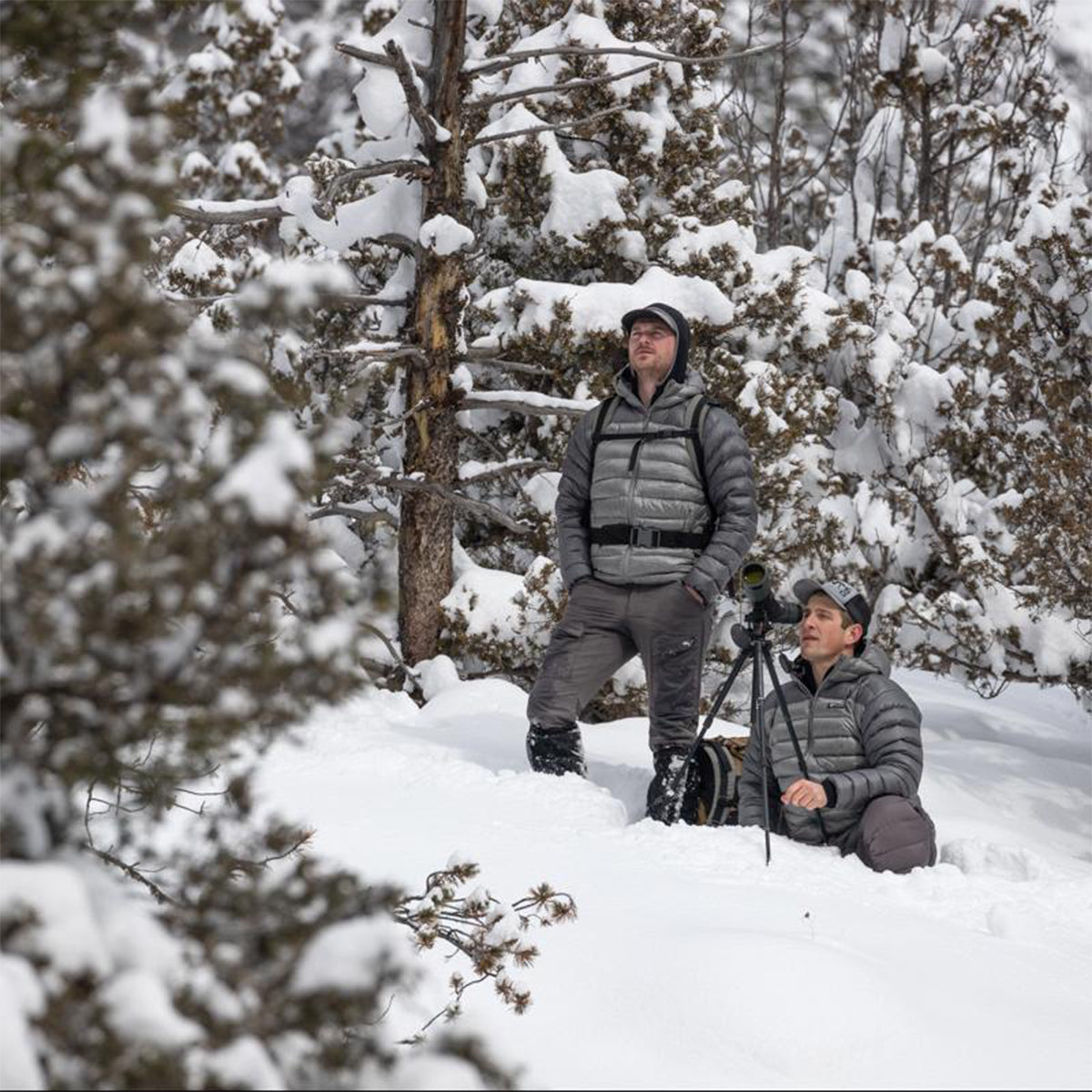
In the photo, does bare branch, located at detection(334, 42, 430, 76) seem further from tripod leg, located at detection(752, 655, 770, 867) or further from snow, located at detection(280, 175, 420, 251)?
tripod leg, located at detection(752, 655, 770, 867)

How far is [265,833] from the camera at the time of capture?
2.12 meters

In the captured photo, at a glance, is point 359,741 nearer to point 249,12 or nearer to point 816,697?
point 816,697

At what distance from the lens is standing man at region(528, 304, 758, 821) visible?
5.65 m

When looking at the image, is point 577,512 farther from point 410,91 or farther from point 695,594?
point 410,91

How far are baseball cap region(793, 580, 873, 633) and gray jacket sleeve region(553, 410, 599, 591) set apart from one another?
3.04 feet

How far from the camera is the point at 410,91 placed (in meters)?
7.52

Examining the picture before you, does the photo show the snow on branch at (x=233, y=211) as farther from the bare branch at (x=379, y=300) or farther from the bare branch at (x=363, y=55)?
the bare branch at (x=363, y=55)

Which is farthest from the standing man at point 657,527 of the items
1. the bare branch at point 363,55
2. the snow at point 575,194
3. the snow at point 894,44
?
the snow at point 894,44

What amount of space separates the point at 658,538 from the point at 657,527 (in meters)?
0.05

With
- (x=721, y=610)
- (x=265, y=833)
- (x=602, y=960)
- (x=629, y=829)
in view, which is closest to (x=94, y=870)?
(x=265, y=833)

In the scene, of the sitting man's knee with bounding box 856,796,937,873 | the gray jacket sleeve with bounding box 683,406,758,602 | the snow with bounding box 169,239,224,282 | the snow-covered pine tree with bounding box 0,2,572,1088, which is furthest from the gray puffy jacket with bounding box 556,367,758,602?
the snow with bounding box 169,239,224,282

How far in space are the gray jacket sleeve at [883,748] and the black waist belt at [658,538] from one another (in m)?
0.89

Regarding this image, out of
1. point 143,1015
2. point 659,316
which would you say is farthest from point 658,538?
point 143,1015

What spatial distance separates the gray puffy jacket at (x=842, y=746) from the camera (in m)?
5.31
